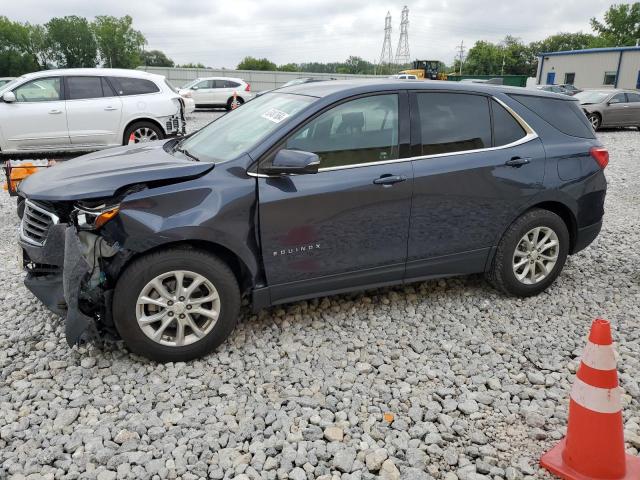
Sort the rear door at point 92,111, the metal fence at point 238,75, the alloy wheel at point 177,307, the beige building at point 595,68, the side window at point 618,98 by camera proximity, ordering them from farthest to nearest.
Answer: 1. the metal fence at point 238,75
2. the beige building at point 595,68
3. the side window at point 618,98
4. the rear door at point 92,111
5. the alloy wheel at point 177,307

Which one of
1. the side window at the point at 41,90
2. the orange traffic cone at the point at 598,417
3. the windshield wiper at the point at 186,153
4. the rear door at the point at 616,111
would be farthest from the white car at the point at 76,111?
the rear door at the point at 616,111

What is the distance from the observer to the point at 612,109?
1838 centimetres

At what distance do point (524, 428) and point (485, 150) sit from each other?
2.08 metres

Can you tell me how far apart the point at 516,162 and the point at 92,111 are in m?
8.61

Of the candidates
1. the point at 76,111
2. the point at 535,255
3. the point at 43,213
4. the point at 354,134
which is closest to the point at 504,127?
the point at 535,255

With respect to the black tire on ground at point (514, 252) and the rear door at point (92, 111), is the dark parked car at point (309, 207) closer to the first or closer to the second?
the black tire on ground at point (514, 252)

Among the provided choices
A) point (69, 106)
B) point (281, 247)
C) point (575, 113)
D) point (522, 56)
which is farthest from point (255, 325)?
point (522, 56)

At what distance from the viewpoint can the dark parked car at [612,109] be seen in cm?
1830

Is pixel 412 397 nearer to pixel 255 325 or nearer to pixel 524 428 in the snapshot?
pixel 524 428

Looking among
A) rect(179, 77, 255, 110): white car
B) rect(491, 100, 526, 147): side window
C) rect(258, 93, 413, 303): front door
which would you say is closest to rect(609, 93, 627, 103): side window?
rect(179, 77, 255, 110): white car

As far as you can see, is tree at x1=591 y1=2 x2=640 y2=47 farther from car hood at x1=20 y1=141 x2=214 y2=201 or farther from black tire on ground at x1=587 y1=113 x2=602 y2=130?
car hood at x1=20 y1=141 x2=214 y2=201

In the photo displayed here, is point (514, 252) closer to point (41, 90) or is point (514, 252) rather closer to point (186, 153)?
point (186, 153)

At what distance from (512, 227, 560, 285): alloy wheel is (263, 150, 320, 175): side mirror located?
6.47 ft

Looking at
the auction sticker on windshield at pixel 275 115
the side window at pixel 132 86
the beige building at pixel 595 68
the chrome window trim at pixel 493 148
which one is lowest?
the chrome window trim at pixel 493 148
